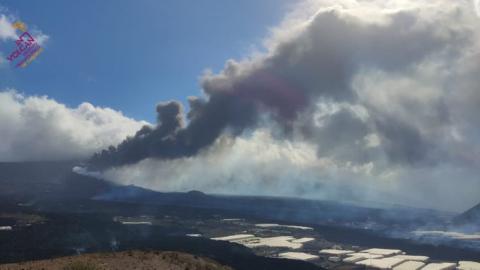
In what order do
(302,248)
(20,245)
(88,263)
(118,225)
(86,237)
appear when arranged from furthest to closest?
(118,225) → (302,248) → (86,237) → (20,245) → (88,263)

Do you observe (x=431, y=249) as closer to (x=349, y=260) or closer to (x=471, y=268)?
(x=471, y=268)

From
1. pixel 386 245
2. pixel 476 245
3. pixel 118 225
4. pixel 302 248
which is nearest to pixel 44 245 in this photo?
pixel 118 225

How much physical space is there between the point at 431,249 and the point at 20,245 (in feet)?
507

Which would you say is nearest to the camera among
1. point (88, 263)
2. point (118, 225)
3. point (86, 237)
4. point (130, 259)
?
point (88, 263)

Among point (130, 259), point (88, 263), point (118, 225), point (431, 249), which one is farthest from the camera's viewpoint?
point (118, 225)

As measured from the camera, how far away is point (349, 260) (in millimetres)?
149500

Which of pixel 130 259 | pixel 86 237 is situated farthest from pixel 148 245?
pixel 130 259

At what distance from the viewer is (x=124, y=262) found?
87.4m

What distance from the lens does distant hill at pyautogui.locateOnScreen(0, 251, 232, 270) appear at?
77.6 meters

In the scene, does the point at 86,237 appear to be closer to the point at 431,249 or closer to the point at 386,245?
the point at 386,245

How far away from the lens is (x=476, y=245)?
195 m

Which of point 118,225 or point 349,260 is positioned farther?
point 118,225

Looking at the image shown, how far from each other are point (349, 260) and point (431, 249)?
185 feet

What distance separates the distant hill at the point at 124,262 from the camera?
7761cm
